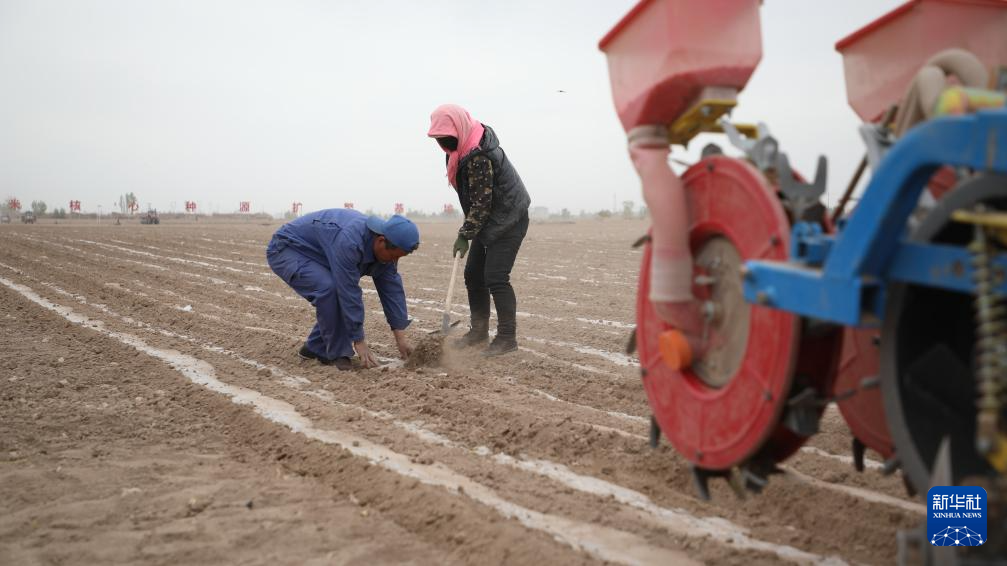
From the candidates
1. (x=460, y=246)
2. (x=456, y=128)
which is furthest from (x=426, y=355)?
(x=456, y=128)

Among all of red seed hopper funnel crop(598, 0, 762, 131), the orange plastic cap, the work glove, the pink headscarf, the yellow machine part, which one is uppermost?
the pink headscarf

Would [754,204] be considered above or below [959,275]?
above

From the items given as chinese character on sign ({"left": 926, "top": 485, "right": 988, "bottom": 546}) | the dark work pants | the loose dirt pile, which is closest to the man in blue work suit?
the loose dirt pile

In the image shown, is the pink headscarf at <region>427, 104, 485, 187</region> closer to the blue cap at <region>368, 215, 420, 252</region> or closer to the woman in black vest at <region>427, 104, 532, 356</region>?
the woman in black vest at <region>427, 104, 532, 356</region>

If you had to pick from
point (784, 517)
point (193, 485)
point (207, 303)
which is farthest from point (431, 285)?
point (784, 517)

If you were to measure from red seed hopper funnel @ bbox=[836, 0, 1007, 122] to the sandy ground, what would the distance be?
1595 millimetres

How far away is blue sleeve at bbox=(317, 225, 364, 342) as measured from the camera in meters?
5.12

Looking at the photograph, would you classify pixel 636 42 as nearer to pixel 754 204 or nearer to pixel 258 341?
pixel 754 204

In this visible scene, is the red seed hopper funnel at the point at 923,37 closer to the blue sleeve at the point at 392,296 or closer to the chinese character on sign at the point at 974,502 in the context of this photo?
the chinese character on sign at the point at 974,502

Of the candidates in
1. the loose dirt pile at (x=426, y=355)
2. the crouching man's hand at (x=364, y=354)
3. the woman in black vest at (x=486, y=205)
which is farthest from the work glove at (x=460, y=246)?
the crouching man's hand at (x=364, y=354)

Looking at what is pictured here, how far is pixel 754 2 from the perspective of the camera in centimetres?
209

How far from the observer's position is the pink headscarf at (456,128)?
533 cm

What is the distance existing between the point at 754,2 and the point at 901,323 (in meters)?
1.03

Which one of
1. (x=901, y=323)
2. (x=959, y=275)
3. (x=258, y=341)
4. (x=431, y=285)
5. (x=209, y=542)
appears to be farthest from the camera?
(x=431, y=285)
